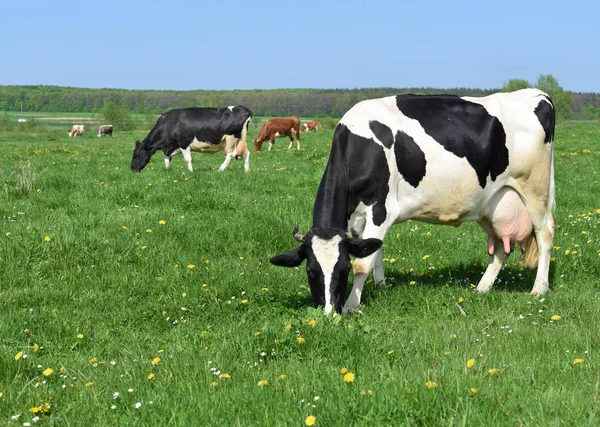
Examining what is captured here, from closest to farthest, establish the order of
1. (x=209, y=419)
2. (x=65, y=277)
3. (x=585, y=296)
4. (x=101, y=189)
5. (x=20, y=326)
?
(x=209, y=419) → (x=20, y=326) → (x=585, y=296) → (x=65, y=277) → (x=101, y=189)

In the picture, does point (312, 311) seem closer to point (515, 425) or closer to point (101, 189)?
point (515, 425)

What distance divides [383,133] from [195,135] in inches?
570

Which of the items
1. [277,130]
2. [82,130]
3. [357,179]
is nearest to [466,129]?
[357,179]

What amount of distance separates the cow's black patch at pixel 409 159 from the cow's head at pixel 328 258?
1164 mm

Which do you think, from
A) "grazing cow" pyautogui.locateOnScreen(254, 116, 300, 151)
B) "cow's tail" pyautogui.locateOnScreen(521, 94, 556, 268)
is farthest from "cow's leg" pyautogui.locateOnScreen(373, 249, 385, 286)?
"grazing cow" pyautogui.locateOnScreen(254, 116, 300, 151)

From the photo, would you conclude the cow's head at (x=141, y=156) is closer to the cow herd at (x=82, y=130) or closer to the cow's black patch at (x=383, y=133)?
the cow's black patch at (x=383, y=133)

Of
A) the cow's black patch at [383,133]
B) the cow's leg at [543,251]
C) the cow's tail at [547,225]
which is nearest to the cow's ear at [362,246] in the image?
the cow's black patch at [383,133]

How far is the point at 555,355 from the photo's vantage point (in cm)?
479

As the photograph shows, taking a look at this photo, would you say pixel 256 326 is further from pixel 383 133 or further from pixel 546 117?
pixel 546 117

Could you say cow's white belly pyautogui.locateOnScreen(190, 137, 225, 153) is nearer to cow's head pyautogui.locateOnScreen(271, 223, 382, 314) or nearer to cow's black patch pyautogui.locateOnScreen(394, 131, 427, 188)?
cow's black patch pyautogui.locateOnScreen(394, 131, 427, 188)

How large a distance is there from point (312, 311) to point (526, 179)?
11.6 ft

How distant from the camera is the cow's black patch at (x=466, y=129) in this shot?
7.30 m

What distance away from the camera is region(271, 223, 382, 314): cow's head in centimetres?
603

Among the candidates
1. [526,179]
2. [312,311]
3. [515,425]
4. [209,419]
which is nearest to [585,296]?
[526,179]
